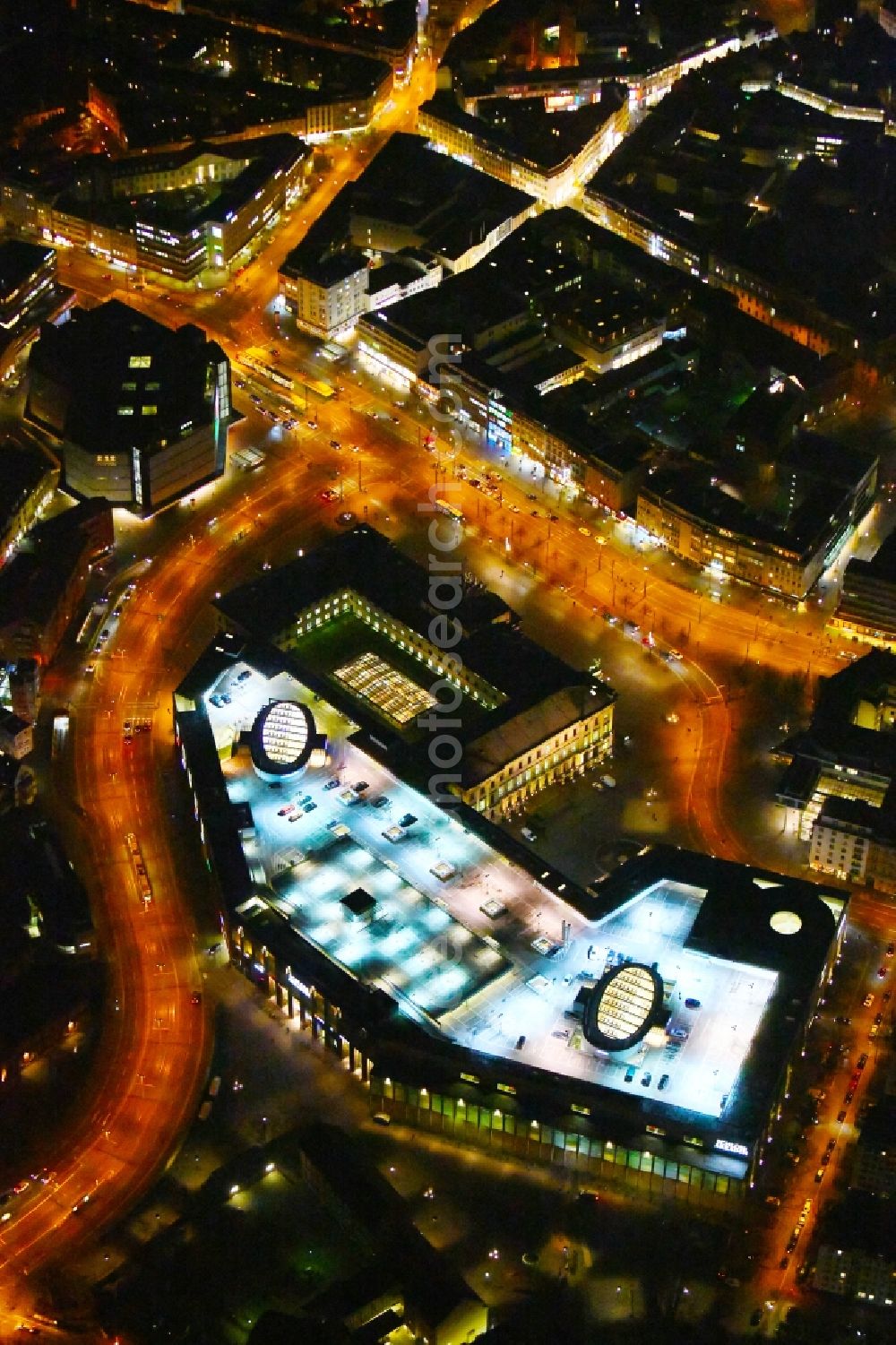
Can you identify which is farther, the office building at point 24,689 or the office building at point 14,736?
the office building at point 24,689

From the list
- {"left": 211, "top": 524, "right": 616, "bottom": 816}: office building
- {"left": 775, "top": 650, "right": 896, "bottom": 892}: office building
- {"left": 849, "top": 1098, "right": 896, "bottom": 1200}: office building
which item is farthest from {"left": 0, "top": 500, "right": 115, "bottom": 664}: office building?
{"left": 849, "top": 1098, "right": 896, "bottom": 1200}: office building

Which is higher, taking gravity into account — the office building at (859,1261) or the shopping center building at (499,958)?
the shopping center building at (499,958)

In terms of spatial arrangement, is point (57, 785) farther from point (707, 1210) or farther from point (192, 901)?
point (707, 1210)

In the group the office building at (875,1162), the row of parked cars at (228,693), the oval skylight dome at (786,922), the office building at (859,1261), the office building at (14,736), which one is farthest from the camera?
the row of parked cars at (228,693)

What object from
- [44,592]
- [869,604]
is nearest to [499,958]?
[869,604]

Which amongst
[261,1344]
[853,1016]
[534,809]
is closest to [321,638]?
[534,809]

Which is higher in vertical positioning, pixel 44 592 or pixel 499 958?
pixel 44 592

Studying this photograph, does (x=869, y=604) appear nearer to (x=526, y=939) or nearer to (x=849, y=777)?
(x=849, y=777)

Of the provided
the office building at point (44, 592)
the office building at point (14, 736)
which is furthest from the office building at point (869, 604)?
the office building at point (14, 736)

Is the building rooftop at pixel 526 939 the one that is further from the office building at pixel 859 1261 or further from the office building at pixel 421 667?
the office building at pixel 859 1261
